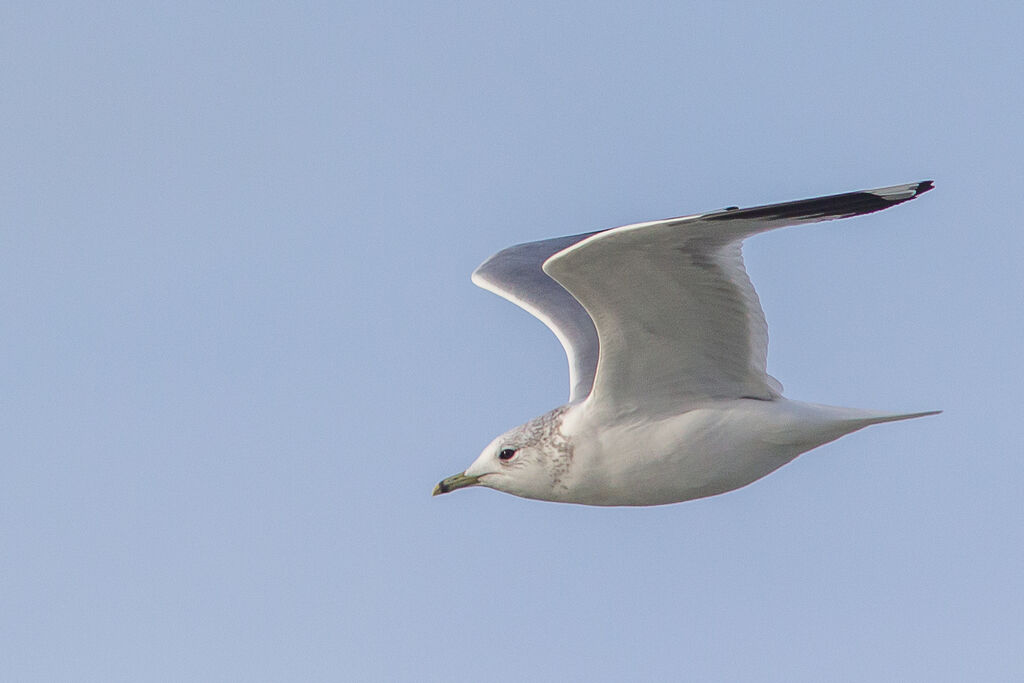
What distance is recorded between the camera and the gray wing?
10555 millimetres

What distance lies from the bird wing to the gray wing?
106 cm

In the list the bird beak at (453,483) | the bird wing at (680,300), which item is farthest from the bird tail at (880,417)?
the bird beak at (453,483)

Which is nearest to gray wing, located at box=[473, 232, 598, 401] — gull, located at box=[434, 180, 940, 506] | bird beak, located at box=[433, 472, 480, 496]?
gull, located at box=[434, 180, 940, 506]

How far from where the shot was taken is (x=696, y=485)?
9.32 metres

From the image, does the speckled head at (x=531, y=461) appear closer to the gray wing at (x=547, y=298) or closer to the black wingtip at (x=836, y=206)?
the gray wing at (x=547, y=298)

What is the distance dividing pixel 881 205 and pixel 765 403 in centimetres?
170

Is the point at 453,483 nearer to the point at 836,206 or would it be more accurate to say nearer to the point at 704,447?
the point at 704,447

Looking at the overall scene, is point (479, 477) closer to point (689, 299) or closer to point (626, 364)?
point (626, 364)

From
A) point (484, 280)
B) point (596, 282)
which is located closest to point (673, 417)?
point (596, 282)

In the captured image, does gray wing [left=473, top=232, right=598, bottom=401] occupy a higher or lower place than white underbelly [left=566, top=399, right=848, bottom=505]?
higher

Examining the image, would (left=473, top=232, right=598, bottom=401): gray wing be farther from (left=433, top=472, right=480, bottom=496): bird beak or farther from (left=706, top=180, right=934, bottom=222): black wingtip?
(left=706, top=180, right=934, bottom=222): black wingtip

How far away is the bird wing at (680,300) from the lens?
7871mm

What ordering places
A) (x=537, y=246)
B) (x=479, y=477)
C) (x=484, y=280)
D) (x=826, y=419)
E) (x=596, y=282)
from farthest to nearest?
(x=537, y=246)
(x=484, y=280)
(x=479, y=477)
(x=826, y=419)
(x=596, y=282)

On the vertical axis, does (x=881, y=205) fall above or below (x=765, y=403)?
above
